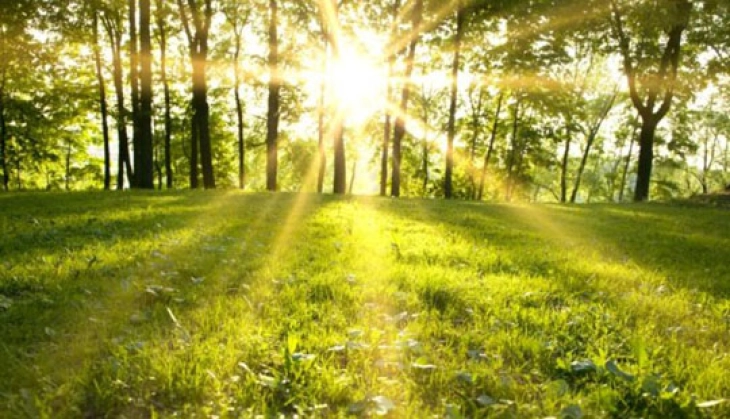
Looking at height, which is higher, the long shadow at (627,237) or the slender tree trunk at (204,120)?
the slender tree trunk at (204,120)

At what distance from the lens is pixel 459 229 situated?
1033cm

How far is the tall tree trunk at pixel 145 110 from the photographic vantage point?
773 inches

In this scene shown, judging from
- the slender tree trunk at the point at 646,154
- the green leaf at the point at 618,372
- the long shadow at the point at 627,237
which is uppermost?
the slender tree trunk at the point at 646,154

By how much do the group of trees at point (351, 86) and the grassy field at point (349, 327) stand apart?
1543 cm

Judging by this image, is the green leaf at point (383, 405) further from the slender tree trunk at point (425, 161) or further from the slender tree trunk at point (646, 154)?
the slender tree trunk at point (425, 161)

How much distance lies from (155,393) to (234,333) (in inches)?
36.6

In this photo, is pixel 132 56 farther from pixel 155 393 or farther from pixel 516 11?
pixel 155 393

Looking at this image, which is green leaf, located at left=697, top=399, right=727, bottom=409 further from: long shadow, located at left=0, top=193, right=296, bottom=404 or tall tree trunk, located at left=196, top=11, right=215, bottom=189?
tall tree trunk, located at left=196, top=11, right=215, bottom=189

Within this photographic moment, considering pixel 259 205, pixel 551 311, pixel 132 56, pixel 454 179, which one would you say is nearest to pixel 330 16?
pixel 132 56

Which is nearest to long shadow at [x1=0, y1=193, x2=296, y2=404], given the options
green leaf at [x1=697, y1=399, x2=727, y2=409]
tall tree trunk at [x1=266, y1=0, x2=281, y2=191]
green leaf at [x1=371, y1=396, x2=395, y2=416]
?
green leaf at [x1=371, y1=396, x2=395, y2=416]

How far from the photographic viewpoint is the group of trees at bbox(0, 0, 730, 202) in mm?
23266

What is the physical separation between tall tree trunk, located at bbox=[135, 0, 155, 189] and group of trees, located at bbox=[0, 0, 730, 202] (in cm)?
6

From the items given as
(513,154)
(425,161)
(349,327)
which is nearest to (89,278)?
(349,327)

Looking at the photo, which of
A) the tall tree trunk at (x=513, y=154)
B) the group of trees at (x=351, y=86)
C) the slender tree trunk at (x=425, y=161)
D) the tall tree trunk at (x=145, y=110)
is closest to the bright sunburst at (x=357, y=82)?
the group of trees at (x=351, y=86)
